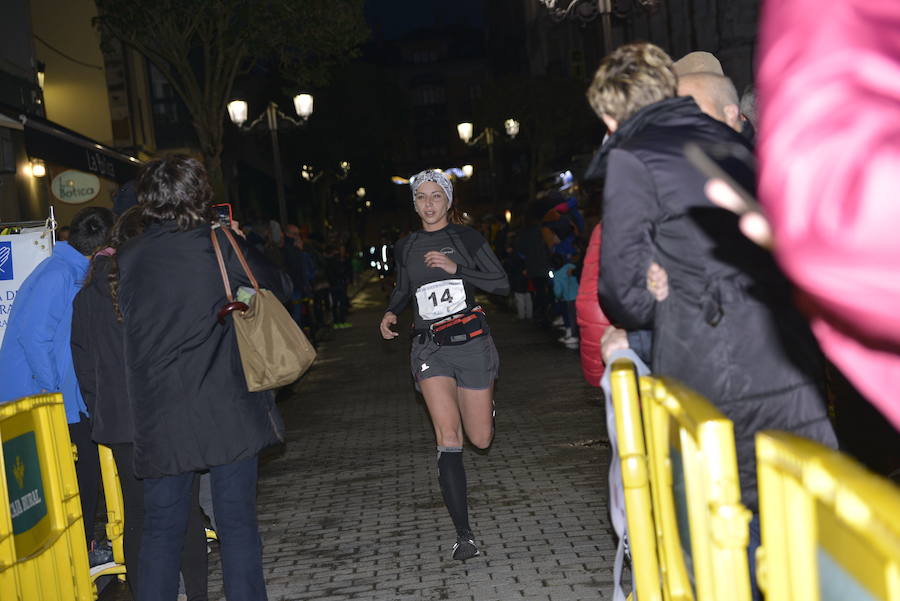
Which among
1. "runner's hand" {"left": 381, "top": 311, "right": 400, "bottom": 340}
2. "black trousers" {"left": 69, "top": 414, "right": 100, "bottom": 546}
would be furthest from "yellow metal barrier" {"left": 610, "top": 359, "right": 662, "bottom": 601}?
"black trousers" {"left": 69, "top": 414, "right": 100, "bottom": 546}

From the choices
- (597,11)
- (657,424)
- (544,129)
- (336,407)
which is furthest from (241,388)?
(544,129)

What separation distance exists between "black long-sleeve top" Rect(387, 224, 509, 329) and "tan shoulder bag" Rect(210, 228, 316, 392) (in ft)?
5.31

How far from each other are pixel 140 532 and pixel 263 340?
1.26m

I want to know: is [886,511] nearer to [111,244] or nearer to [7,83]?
[111,244]

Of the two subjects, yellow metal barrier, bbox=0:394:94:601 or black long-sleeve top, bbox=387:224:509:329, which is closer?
yellow metal barrier, bbox=0:394:94:601

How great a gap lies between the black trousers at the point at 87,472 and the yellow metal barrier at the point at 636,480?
11.5 feet

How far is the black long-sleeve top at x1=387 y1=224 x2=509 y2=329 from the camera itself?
598 centimetres

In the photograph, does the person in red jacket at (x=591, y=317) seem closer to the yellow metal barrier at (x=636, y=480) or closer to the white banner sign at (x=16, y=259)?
the yellow metal barrier at (x=636, y=480)

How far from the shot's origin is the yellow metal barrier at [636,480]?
3.22 metres

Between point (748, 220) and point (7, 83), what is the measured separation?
17.4 m

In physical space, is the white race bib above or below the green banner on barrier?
above

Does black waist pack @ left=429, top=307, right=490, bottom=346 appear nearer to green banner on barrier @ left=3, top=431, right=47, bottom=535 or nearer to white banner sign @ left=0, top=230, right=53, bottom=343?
green banner on barrier @ left=3, top=431, right=47, bottom=535

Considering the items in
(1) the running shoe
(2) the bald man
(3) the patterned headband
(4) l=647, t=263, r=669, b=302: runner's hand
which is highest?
(2) the bald man

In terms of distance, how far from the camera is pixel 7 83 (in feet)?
55.8
